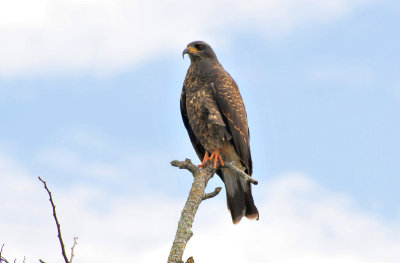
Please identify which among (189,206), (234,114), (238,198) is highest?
(234,114)

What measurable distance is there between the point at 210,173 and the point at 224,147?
57.9 inches

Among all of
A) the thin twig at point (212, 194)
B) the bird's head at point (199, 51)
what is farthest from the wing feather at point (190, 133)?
the thin twig at point (212, 194)

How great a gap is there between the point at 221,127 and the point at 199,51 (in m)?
1.37

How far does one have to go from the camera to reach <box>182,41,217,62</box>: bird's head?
24.3 ft

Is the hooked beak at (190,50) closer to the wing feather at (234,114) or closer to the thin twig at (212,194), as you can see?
the wing feather at (234,114)

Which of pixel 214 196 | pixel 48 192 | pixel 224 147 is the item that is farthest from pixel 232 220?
pixel 48 192

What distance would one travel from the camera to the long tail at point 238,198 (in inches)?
262

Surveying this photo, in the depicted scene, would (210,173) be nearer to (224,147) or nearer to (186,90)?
(224,147)

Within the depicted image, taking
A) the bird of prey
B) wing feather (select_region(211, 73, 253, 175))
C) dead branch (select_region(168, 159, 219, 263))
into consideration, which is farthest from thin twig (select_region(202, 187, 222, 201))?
wing feather (select_region(211, 73, 253, 175))

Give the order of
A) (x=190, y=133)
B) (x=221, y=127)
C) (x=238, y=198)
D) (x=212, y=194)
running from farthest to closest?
(x=190, y=133) → (x=238, y=198) → (x=221, y=127) → (x=212, y=194)

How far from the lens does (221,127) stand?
21.7 feet

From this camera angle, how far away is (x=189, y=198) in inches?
178

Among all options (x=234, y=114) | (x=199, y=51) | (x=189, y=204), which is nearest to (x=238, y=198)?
(x=234, y=114)

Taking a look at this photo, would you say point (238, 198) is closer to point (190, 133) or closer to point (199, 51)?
point (190, 133)
